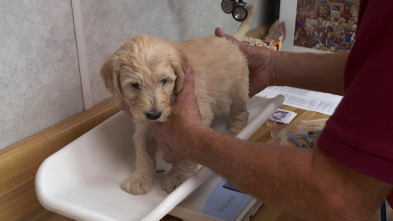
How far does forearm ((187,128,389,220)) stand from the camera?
23.9 inches

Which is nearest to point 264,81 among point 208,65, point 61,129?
point 208,65

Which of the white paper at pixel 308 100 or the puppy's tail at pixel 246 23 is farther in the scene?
the white paper at pixel 308 100

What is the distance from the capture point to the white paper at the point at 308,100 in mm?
1589

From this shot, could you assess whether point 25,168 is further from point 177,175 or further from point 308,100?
point 308,100

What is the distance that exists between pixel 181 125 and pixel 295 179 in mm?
282

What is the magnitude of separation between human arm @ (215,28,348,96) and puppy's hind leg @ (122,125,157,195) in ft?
1.43

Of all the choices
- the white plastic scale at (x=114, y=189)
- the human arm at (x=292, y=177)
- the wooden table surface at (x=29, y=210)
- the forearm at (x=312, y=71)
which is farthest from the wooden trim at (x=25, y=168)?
the forearm at (x=312, y=71)

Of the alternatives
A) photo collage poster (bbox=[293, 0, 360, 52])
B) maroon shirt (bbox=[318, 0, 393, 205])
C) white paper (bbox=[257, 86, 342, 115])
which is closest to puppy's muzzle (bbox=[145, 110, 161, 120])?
maroon shirt (bbox=[318, 0, 393, 205])

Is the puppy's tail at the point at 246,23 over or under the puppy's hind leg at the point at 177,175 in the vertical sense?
over

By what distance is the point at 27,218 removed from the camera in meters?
1.07

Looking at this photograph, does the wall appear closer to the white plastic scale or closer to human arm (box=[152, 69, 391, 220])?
the white plastic scale

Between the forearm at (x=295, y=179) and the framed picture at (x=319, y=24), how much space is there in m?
1.44

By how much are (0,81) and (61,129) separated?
234 mm

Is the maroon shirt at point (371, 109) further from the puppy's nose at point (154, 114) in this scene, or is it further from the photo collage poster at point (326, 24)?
the photo collage poster at point (326, 24)
